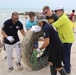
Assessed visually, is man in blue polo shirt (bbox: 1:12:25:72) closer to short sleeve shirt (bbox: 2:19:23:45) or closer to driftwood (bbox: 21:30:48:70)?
short sleeve shirt (bbox: 2:19:23:45)

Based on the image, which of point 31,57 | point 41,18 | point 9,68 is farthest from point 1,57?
point 41,18

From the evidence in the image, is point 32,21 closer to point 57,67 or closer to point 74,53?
point 57,67

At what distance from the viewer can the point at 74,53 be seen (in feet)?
30.1

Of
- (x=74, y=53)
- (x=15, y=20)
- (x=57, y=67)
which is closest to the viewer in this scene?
(x=57, y=67)

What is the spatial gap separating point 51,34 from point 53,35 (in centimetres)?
5

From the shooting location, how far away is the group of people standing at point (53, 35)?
521 cm

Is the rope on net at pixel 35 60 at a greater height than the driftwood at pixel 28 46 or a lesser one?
lesser

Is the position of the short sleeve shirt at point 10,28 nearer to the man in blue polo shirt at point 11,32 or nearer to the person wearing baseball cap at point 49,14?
the man in blue polo shirt at point 11,32

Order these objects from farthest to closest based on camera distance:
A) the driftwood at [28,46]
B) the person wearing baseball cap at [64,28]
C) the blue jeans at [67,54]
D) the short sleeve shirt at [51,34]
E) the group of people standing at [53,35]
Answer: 1. the driftwood at [28,46]
2. the blue jeans at [67,54]
3. the person wearing baseball cap at [64,28]
4. the group of people standing at [53,35]
5. the short sleeve shirt at [51,34]

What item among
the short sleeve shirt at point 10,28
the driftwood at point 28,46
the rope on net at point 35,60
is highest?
the short sleeve shirt at point 10,28

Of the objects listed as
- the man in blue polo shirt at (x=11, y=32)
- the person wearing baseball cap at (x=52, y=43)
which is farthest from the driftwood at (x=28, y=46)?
the person wearing baseball cap at (x=52, y=43)

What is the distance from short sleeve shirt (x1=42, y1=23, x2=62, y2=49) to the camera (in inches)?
201

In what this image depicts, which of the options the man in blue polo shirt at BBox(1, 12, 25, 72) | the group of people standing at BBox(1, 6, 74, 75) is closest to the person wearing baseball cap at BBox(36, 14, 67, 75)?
the group of people standing at BBox(1, 6, 74, 75)

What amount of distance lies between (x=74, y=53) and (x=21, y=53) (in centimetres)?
328
